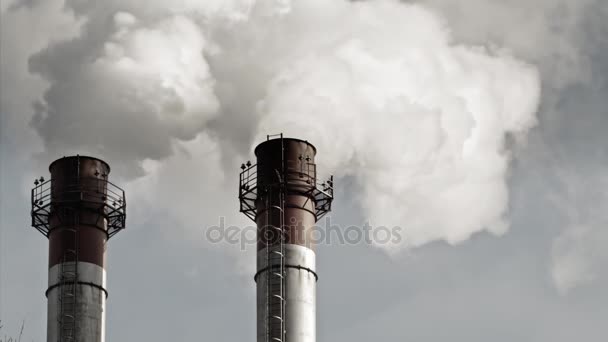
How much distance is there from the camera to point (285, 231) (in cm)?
5203

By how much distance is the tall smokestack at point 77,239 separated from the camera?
52.8m

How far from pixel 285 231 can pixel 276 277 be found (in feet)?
6.18

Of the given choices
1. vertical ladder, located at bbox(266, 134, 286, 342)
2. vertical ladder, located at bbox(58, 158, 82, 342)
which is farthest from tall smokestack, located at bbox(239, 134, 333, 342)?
vertical ladder, located at bbox(58, 158, 82, 342)

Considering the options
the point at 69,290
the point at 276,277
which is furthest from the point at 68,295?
the point at 276,277

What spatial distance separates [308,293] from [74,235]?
9.40m

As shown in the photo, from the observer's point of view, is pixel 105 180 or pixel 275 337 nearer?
pixel 275 337

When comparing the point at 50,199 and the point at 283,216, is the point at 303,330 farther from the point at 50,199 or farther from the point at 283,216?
the point at 50,199

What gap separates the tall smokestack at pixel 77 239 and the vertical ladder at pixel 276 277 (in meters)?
6.80

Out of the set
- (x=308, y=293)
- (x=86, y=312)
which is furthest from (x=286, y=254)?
(x=86, y=312)

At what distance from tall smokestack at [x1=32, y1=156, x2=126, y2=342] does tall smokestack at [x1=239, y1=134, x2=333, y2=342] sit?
5665mm

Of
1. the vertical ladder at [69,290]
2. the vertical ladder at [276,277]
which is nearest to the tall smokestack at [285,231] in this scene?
the vertical ladder at [276,277]

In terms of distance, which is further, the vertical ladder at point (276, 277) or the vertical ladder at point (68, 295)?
the vertical ladder at point (68, 295)

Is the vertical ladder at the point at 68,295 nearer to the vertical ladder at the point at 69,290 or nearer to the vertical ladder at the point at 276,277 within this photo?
the vertical ladder at the point at 69,290

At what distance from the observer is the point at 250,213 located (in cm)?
5434
